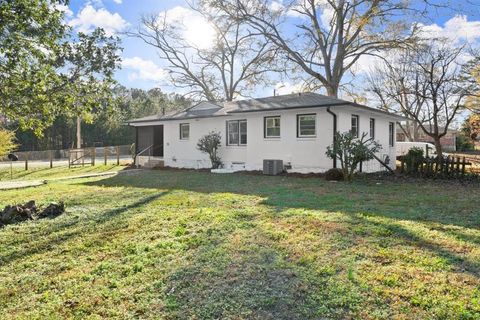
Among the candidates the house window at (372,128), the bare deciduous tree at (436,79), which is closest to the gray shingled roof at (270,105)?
the house window at (372,128)

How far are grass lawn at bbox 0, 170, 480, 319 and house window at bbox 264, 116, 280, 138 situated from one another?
8.04 metres

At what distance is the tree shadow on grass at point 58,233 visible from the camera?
485 centimetres

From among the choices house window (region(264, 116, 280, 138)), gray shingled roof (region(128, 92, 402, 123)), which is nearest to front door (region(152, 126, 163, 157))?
gray shingled roof (region(128, 92, 402, 123))

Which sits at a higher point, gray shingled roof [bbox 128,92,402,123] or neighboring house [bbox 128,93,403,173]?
gray shingled roof [bbox 128,92,402,123]

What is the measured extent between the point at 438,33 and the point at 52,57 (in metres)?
21.4

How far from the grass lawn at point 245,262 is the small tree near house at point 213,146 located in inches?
381

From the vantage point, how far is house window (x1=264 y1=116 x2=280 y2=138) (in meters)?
15.4

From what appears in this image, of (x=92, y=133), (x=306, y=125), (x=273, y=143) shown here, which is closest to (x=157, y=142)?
(x=273, y=143)

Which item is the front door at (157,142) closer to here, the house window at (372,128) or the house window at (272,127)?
the house window at (272,127)

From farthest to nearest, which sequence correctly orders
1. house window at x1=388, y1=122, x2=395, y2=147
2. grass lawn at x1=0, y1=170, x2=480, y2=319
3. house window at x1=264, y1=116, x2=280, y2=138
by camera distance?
house window at x1=388, y1=122, x2=395, y2=147 < house window at x1=264, y1=116, x2=280, y2=138 < grass lawn at x1=0, y1=170, x2=480, y2=319

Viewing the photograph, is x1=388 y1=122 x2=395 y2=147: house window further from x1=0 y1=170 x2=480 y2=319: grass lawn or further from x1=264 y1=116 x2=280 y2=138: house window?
x1=0 y1=170 x2=480 y2=319: grass lawn

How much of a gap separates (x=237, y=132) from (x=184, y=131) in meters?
3.66

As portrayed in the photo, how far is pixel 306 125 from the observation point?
571 inches

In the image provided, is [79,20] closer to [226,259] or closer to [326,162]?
[226,259]
